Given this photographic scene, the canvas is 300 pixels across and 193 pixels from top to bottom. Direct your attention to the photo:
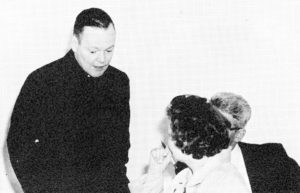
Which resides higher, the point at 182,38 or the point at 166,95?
the point at 182,38

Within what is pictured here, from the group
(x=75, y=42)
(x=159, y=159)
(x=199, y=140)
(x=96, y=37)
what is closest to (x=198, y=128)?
(x=199, y=140)

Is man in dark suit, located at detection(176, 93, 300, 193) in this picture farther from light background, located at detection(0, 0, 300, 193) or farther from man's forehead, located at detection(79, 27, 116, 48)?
light background, located at detection(0, 0, 300, 193)

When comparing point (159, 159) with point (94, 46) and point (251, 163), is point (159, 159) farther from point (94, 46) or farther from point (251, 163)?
point (94, 46)

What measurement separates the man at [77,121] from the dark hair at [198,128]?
21.8 inches

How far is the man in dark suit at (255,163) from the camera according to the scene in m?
1.86

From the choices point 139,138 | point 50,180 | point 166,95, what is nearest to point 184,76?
point 166,95

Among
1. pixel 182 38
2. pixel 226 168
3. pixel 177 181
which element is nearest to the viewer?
pixel 226 168

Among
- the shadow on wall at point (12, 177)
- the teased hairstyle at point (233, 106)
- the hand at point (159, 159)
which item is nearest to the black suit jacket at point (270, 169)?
the teased hairstyle at point (233, 106)

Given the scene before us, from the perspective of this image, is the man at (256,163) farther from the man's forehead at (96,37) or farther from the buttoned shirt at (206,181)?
the man's forehead at (96,37)

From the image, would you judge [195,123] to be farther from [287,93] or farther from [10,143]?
[287,93]

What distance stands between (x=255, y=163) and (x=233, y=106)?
0.27m

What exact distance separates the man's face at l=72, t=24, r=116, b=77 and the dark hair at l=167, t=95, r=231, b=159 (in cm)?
52

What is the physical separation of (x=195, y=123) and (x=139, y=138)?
1370 millimetres

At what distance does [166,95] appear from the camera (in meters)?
2.80
